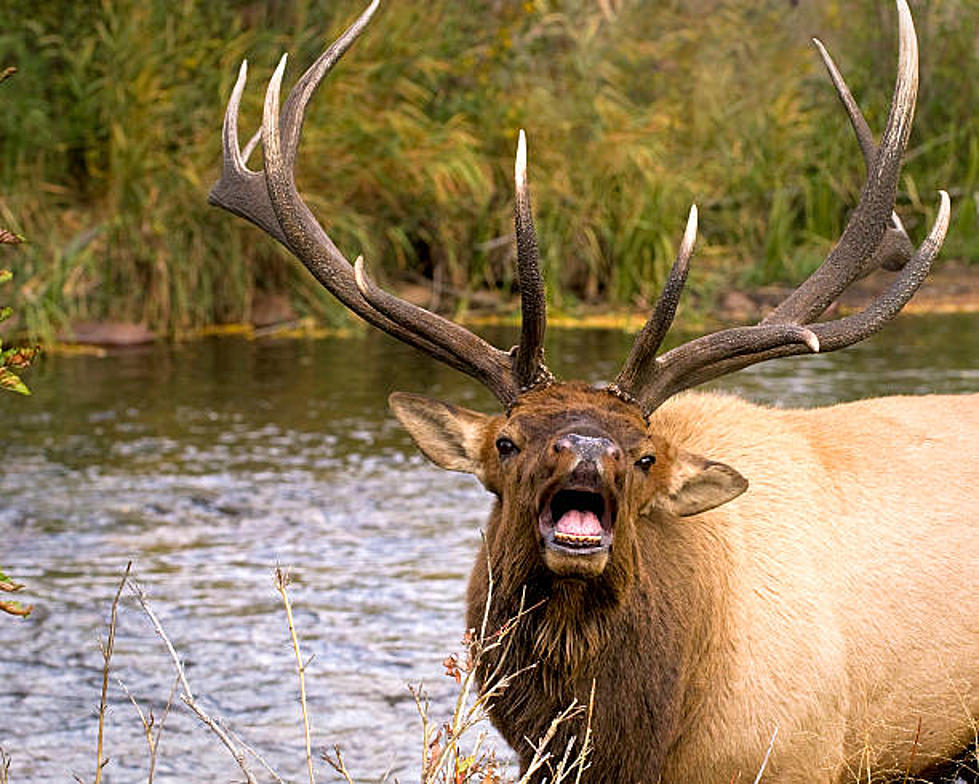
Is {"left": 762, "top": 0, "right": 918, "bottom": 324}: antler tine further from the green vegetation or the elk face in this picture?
the green vegetation

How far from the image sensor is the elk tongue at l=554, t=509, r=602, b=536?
357 centimetres

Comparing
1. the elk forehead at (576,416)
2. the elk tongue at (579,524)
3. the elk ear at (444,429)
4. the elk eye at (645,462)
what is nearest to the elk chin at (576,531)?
the elk tongue at (579,524)

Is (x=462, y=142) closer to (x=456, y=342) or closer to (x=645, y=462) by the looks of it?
(x=456, y=342)

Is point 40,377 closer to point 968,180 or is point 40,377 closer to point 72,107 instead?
point 72,107

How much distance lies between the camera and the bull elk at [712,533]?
3.81 m

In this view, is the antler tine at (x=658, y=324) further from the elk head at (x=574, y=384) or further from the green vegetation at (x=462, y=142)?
the green vegetation at (x=462, y=142)

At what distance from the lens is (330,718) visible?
206 inches

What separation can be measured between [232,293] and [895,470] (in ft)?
30.3

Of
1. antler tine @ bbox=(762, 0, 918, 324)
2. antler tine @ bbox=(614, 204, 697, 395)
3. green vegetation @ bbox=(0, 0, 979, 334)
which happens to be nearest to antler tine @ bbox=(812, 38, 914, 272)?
antler tine @ bbox=(762, 0, 918, 324)

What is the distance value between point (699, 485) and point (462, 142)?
987 cm

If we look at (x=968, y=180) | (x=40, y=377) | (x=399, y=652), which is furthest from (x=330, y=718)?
(x=968, y=180)

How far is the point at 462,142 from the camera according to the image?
13617 millimetres

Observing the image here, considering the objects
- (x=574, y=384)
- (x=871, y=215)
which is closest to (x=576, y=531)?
(x=574, y=384)

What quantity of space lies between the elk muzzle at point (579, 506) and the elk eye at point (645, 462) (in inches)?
9.3
